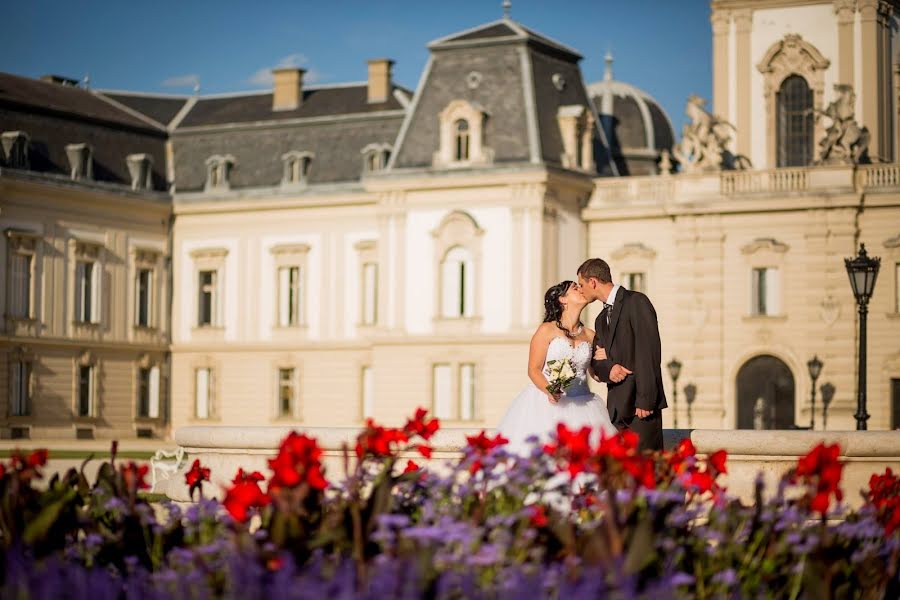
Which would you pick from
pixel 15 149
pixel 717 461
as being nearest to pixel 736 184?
pixel 15 149

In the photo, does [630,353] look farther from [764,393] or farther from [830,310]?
[764,393]

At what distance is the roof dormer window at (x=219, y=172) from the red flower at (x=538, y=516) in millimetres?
47833

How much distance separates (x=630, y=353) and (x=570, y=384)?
80cm

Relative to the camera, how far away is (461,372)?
49.9 metres

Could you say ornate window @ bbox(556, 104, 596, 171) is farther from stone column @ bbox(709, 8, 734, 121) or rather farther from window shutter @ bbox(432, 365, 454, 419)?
window shutter @ bbox(432, 365, 454, 419)

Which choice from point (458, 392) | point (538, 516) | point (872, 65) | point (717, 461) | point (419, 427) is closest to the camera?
point (538, 516)

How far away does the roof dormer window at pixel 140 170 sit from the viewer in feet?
181

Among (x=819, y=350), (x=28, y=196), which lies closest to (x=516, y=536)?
(x=819, y=350)

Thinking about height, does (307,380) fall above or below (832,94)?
below

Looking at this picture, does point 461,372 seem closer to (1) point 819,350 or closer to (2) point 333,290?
(2) point 333,290

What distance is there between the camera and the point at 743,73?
53.5m

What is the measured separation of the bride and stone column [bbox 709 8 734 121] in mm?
40685

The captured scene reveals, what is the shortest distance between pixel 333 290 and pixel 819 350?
49.2 feet

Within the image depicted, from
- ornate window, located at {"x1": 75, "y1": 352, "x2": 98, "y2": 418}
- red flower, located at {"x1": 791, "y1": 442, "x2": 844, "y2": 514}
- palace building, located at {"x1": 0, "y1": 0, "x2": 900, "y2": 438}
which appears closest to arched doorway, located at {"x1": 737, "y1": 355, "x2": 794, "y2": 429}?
palace building, located at {"x1": 0, "y1": 0, "x2": 900, "y2": 438}
